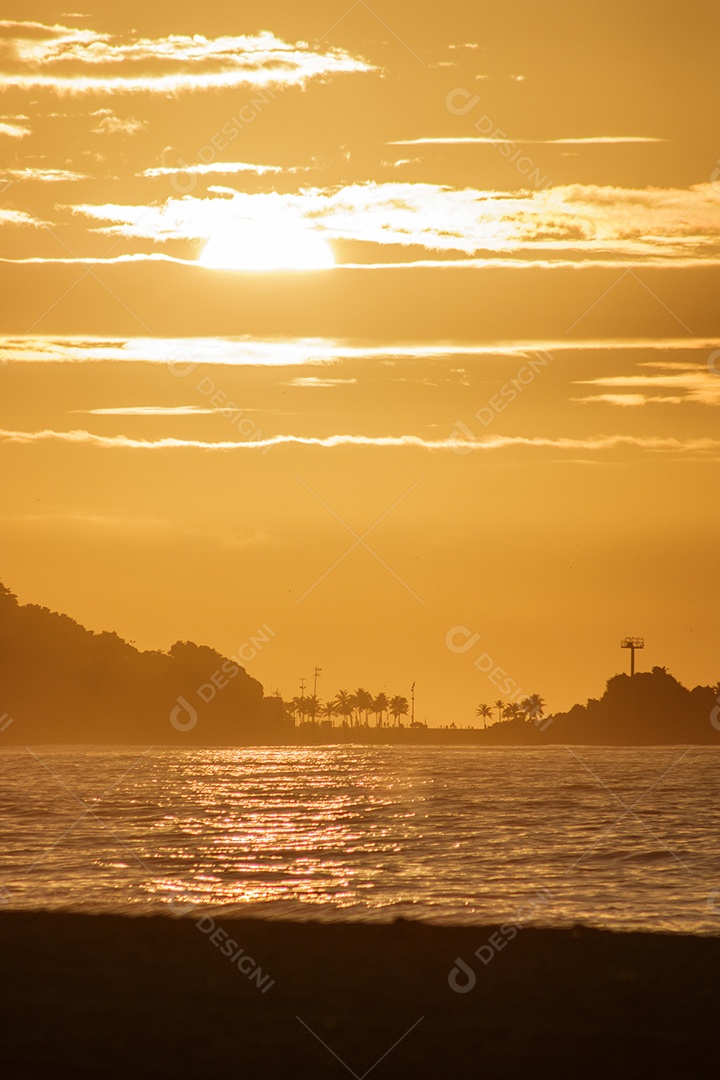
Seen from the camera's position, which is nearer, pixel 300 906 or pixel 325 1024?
pixel 325 1024

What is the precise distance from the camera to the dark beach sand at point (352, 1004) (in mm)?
18141

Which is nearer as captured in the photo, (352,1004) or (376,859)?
(352,1004)

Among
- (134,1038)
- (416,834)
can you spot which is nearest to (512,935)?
(134,1038)

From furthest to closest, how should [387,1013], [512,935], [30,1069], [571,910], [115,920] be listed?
[571,910]
[115,920]
[512,935]
[387,1013]
[30,1069]

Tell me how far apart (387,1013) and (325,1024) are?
107 centimetres

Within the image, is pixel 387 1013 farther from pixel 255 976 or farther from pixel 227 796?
pixel 227 796

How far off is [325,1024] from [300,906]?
11196 millimetres

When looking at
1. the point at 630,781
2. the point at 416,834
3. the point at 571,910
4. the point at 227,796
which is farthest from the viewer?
the point at 630,781

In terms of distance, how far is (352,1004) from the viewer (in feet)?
67.8

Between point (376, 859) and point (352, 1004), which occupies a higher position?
point (376, 859)

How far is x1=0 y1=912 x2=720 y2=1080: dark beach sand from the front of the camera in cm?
1814

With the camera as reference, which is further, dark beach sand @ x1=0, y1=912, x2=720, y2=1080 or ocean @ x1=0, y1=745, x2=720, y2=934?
ocean @ x1=0, y1=745, x2=720, y2=934

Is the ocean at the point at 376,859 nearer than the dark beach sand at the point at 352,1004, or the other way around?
the dark beach sand at the point at 352,1004

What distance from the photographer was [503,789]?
107m
